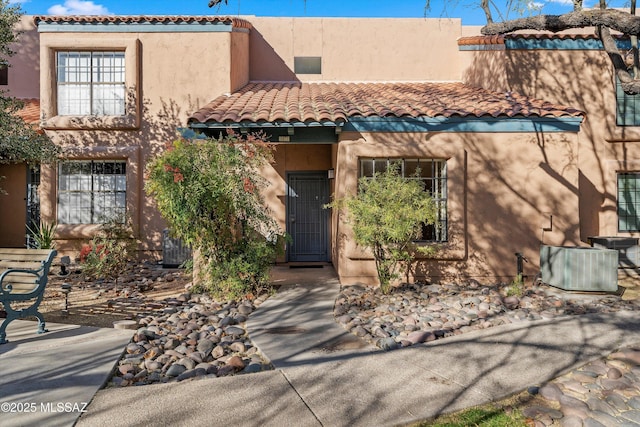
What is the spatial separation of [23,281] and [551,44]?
488 inches

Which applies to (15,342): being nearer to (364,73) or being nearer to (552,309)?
(552,309)

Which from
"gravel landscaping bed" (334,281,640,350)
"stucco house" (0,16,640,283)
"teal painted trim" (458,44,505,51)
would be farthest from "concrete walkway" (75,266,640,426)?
"teal painted trim" (458,44,505,51)

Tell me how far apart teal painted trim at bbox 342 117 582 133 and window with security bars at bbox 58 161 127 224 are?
7.00 meters

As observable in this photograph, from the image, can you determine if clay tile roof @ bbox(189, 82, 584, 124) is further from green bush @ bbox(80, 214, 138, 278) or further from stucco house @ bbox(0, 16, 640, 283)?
green bush @ bbox(80, 214, 138, 278)

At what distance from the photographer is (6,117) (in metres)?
8.67

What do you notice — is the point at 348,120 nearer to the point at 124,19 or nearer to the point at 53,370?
the point at 53,370

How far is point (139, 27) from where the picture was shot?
38.0 feet

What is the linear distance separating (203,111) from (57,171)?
5.37 meters

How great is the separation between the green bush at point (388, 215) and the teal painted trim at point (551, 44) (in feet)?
18.7

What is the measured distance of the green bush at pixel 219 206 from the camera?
697cm

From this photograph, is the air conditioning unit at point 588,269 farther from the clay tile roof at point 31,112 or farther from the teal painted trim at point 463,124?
the clay tile roof at point 31,112

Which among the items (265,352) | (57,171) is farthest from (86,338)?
(57,171)

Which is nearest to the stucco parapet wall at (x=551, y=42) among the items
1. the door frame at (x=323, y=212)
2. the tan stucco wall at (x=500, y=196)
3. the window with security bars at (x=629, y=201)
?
the window with security bars at (x=629, y=201)

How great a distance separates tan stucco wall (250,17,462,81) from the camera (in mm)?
13211
